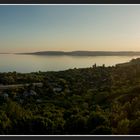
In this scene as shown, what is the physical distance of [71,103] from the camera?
573 cm

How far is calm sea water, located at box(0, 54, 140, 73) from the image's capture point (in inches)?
225

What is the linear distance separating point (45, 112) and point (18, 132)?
0.40m

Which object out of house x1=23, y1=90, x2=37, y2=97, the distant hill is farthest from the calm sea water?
house x1=23, y1=90, x2=37, y2=97

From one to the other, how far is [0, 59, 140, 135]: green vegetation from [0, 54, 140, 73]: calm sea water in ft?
0.21

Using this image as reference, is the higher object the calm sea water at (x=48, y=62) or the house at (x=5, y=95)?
the calm sea water at (x=48, y=62)

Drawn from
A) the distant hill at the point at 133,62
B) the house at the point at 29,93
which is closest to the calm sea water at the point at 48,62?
the distant hill at the point at 133,62

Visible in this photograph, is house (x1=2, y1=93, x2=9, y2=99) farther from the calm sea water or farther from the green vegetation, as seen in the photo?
the calm sea water

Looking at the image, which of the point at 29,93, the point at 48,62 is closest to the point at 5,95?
the point at 29,93

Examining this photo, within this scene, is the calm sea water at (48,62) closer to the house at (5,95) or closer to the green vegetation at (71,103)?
the green vegetation at (71,103)

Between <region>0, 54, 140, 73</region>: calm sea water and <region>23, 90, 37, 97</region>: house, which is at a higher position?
<region>0, 54, 140, 73</region>: calm sea water

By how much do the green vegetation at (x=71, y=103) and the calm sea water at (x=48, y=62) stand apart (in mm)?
63

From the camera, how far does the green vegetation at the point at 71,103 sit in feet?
18.7

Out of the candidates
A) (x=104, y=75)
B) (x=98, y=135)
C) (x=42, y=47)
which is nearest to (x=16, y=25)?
(x=42, y=47)

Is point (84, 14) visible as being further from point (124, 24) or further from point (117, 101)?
point (117, 101)
